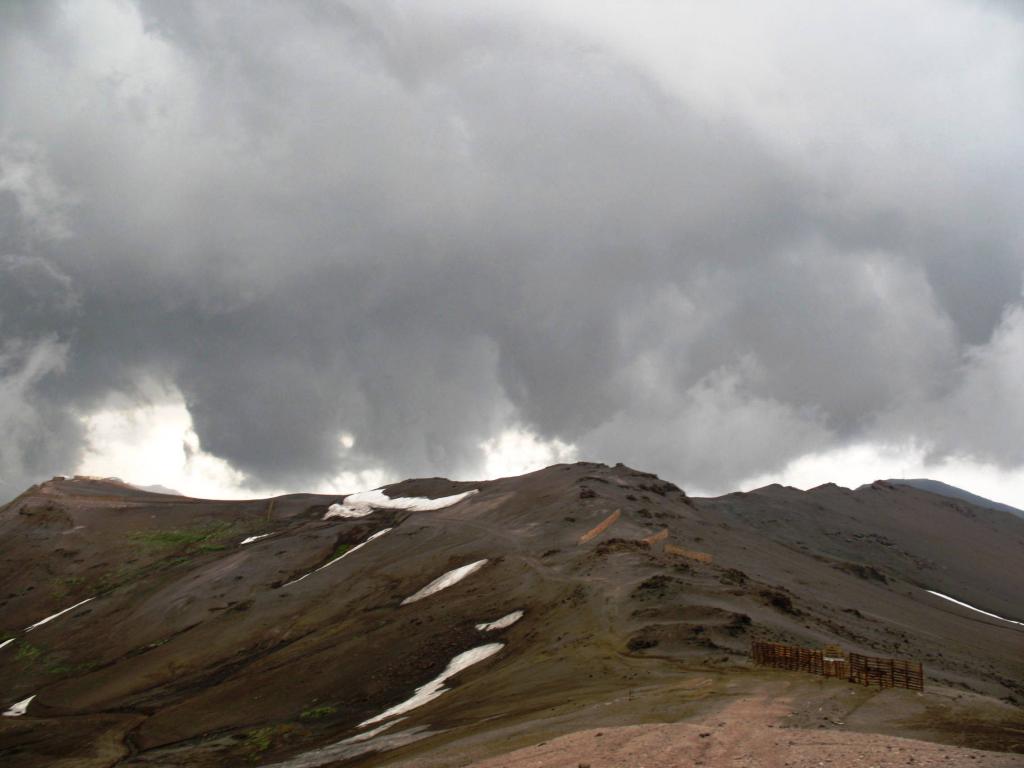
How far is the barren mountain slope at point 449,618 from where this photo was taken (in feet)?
121

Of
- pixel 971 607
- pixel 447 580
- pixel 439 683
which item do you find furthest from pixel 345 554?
pixel 971 607

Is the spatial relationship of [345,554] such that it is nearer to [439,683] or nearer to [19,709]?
[19,709]

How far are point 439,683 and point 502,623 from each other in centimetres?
871

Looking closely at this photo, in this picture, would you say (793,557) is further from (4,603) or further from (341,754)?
(4,603)

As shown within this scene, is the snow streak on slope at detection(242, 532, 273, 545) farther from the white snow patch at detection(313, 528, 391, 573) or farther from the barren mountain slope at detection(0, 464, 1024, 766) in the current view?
the white snow patch at detection(313, 528, 391, 573)

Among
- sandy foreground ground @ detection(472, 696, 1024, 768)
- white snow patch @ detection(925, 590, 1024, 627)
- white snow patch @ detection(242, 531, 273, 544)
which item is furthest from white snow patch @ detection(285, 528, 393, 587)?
sandy foreground ground @ detection(472, 696, 1024, 768)

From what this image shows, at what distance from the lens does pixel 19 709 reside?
7219 cm

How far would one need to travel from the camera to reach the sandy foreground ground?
20234 mm

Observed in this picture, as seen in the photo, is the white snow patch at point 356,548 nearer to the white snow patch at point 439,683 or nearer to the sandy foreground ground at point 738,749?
the white snow patch at point 439,683

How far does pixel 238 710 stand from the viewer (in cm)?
5450

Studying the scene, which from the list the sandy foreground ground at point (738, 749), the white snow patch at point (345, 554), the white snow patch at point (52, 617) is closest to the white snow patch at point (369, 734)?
the sandy foreground ground at point (738, 749)

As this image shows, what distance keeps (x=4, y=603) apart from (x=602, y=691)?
10196 centimetres

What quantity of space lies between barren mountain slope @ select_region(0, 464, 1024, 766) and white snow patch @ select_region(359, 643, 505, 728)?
299mm

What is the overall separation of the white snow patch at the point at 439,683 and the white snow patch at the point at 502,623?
277cm
